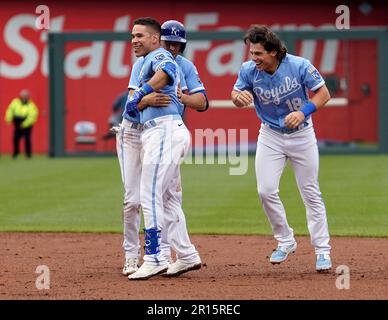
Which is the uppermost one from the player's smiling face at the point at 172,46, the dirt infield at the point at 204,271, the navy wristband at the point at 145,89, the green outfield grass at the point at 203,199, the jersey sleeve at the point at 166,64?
the player's smiling face at the point at 172,46

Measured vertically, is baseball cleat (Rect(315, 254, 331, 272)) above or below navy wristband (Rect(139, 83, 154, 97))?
below

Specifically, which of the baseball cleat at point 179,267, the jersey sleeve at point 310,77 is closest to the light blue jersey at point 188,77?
the jersey sleeve at point 310,77

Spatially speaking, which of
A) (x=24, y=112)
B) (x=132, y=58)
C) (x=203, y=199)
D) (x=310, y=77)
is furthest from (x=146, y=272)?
(x=132, y=58)

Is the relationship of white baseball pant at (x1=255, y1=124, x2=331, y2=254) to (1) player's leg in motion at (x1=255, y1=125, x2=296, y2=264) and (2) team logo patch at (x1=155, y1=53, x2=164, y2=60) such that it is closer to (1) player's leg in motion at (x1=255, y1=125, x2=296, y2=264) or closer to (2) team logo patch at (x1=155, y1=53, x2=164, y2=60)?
(1) player's leg in motion at (x1=255, y1=125, x2=296, y2=264)

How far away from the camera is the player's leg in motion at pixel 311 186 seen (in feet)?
30.6

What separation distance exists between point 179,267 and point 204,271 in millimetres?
440

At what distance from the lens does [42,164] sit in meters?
25.6

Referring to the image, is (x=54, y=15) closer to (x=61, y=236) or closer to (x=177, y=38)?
(x=61, y=236)

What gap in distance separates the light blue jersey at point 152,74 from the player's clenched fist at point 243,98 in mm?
504

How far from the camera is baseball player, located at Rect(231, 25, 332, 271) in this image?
9086mm

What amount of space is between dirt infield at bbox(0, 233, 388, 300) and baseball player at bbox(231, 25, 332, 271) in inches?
17.4

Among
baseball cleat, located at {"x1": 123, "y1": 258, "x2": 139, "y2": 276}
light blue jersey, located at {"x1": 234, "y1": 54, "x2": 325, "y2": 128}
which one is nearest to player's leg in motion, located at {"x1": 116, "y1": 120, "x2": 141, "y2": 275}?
baseball cleat, located at {"x1": 123, "y1": 258, "x2": 139, "y2": 276}

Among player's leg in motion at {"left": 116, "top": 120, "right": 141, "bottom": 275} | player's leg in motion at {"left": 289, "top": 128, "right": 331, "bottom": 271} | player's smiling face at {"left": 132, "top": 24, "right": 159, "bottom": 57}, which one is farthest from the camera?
player's leg in motion at {"left": 289, "top": 128, "right": 331, "bottom": 271}

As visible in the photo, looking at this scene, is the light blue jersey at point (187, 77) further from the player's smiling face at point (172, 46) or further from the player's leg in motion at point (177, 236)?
the player's leg in motion at point (177, 236)
